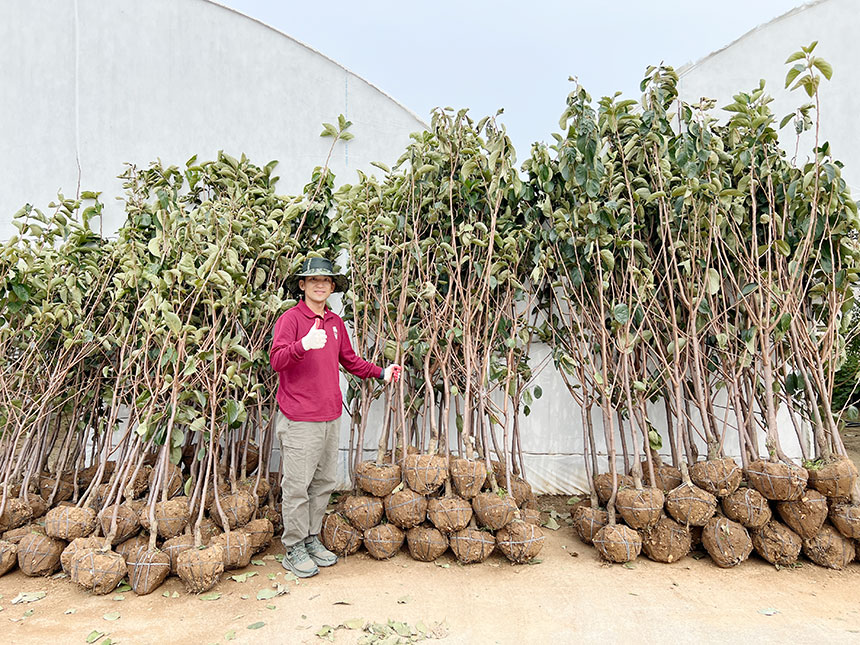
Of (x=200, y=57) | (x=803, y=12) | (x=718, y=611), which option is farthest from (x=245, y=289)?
(x=803, y=12)

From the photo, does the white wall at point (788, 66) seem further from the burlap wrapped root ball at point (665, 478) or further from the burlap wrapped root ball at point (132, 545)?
the burlap wrapped root ball at point (132, 545)

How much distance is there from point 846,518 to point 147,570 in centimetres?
329

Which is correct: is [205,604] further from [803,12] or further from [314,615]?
[803,12]

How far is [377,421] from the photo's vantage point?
3.50 meters

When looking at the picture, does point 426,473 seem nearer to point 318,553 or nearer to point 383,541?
point 383,541

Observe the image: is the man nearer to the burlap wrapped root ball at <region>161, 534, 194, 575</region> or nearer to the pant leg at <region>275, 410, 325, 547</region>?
the pant leg at <region>275, 410, 325, 547</region>

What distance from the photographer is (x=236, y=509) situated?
8.79ft

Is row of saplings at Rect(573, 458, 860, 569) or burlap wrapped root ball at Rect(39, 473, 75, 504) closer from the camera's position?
row of saplings at Rect(573, 458, 860, 569)

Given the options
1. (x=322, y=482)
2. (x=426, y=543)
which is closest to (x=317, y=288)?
(x=322, y=482)

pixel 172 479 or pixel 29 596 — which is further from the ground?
pixel 172 479

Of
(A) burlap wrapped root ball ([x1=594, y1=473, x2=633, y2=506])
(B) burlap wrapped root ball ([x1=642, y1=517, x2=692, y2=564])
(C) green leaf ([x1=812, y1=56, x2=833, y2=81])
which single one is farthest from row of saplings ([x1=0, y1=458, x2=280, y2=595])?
(C) green leaf ([x1=812, y1=56, x2=833, y2=81])

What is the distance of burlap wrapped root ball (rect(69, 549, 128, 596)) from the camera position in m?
2.34

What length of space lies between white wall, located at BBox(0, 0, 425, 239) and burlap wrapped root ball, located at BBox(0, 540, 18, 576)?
2.09m

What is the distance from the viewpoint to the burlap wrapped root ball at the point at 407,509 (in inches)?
104
